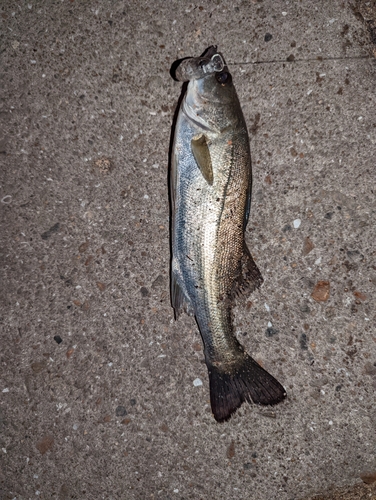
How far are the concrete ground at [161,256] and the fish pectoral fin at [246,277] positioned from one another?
0.29 meters

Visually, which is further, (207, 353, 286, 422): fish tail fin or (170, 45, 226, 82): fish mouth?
(207, 353, 286, 422): fish tail fin

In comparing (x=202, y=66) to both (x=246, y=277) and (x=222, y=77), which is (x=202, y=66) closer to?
(x=222, y=77)

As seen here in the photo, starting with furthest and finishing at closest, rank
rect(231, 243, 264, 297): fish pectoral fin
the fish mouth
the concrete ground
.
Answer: the concrete ground → rect(231, 243, 264, 297): fish pectoral fin → the fish mouth

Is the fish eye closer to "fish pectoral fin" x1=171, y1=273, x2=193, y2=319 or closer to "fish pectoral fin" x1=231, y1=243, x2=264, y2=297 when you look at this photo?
"fish pectoral fin" x1=231, y1=243, x2=264, y2=297

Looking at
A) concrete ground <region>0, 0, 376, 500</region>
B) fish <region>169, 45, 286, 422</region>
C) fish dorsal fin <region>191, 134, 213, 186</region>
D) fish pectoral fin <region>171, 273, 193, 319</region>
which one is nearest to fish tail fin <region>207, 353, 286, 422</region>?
fish <region>169, 45, 286, 422</region>

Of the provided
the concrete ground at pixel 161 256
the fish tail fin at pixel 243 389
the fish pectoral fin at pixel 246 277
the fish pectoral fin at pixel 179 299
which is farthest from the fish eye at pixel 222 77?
the fish tail fin at pixel 243 389

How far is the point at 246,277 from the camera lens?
2168mm

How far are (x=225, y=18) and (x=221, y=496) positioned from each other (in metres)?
3.31

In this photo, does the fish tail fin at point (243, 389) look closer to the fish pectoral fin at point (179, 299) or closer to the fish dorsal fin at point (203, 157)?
the fish pectoral fin at point (179, 299)

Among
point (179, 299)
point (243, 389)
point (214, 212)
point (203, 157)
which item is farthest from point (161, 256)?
point (243, 389)

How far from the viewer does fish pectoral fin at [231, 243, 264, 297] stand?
2.14 m

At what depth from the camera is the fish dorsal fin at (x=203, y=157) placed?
6.48 ft

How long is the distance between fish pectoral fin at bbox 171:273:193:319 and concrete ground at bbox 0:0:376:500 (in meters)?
0.27

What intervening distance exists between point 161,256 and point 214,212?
2.09ft
